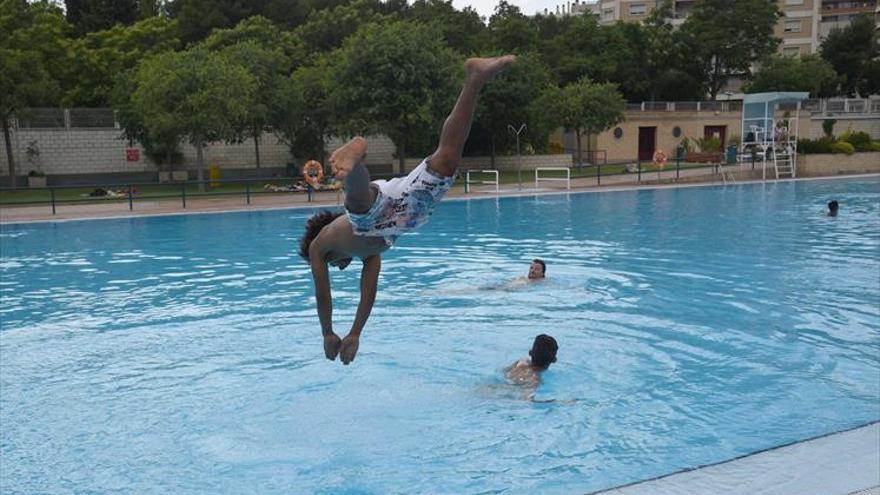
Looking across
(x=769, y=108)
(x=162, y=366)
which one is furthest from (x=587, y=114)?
(x=162, y=366)

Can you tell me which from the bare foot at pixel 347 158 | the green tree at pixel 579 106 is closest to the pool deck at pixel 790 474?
the bare foot at pixel 347 158

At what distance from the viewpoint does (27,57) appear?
36375 mm

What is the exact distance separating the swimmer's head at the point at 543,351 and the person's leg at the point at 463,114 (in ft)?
15.2

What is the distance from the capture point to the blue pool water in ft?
26.0

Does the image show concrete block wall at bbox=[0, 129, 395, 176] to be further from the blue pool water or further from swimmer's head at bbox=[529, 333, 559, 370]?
swimmer's head at bbox=[529, 333, 559, 370]

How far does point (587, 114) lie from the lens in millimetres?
45625

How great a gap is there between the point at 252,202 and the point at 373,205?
85.5 feet

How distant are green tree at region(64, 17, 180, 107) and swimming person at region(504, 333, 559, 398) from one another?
38.4 m

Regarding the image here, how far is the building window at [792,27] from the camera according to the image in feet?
271

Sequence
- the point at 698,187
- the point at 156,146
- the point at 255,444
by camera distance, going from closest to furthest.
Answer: the point at 255,444, the point at 698,187, the point at 156,146

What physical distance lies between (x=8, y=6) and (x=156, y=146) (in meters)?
11.2

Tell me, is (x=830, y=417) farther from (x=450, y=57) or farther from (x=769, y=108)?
(x=769, y=108)

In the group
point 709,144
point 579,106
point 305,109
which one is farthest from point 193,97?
point 709,144

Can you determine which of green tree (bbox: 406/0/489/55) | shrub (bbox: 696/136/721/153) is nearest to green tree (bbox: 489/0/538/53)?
green tree (bbox: 406/0/489/55)
